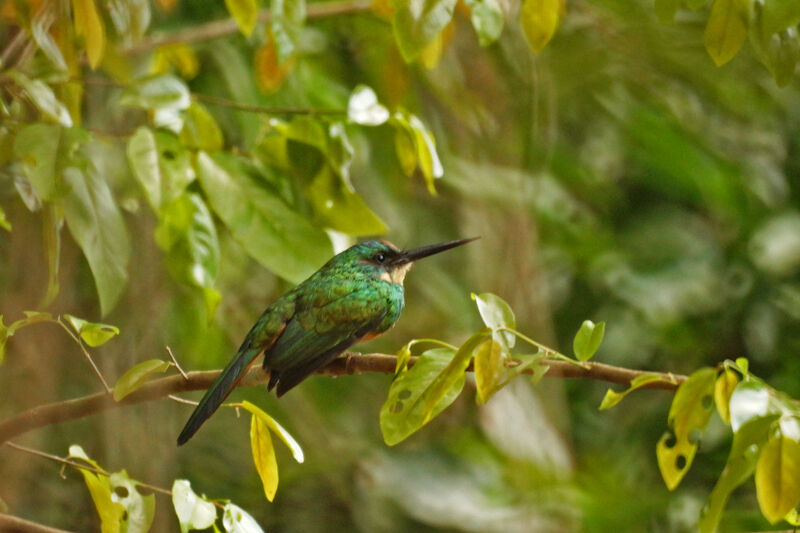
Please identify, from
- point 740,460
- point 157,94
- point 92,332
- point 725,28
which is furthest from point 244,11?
point 740,460

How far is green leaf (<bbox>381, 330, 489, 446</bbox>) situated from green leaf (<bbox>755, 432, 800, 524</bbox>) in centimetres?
28

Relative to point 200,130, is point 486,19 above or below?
above

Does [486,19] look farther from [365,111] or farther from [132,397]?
[132,397]

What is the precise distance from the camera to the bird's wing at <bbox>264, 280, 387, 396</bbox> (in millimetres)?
1422

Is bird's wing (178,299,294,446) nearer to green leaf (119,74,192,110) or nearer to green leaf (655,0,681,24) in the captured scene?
green leaf (119,74,192,110)

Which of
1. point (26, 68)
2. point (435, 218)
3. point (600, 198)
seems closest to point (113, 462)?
point (26, 68)

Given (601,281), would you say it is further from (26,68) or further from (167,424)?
(26,68)

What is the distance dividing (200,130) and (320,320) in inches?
13.5

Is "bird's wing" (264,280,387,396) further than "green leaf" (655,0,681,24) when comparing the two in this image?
Yes

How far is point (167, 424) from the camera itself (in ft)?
7.40

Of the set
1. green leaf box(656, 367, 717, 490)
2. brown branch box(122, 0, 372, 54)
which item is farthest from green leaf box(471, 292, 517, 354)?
brown branch box(122, 0, 372, 54)

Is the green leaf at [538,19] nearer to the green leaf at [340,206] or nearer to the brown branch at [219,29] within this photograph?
the green leaf at [340,206]

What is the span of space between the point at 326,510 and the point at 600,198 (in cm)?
157

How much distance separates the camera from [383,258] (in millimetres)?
1898
